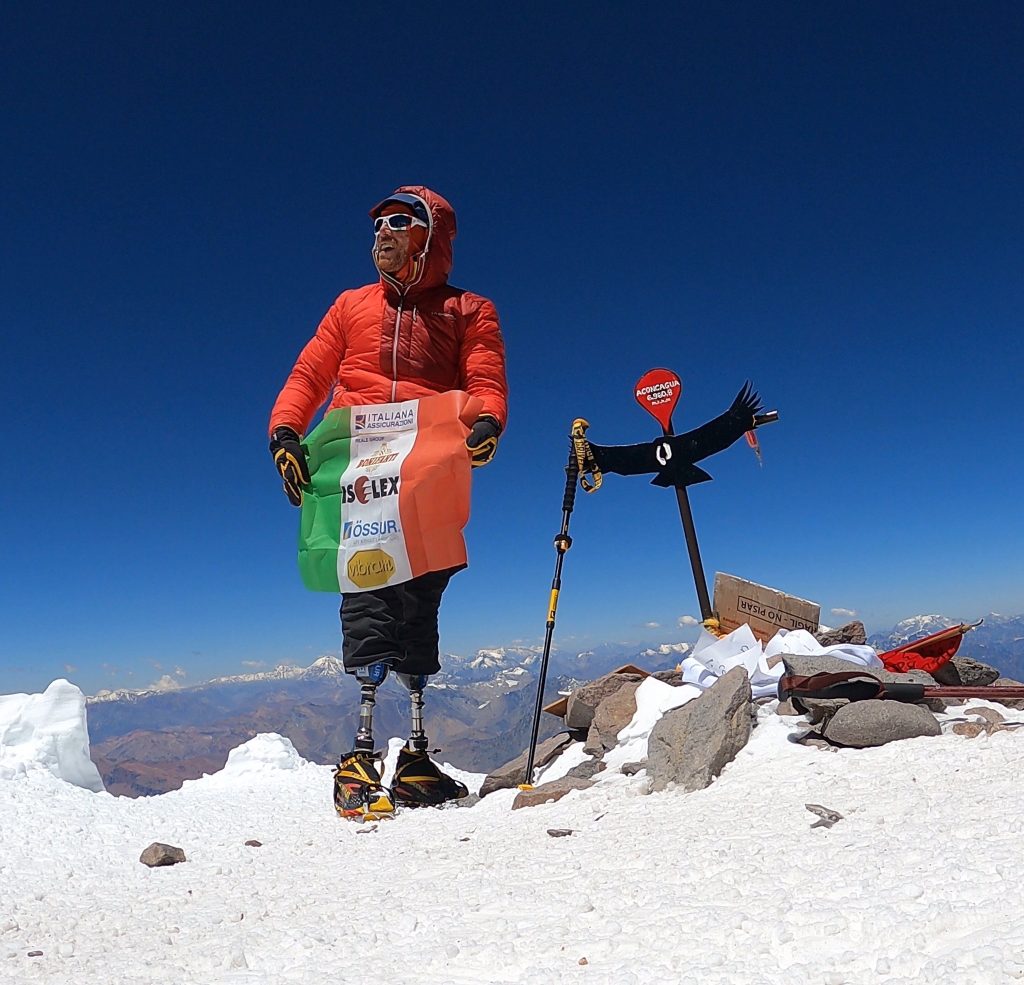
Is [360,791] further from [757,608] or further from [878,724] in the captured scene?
[757,608]

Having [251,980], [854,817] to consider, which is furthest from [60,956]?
[854,817]

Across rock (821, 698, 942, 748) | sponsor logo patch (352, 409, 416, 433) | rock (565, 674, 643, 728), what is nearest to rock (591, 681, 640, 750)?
rock (565, 674, 643, 728)

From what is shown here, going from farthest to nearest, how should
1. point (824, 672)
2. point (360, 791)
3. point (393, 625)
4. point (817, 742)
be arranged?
1. point (393, 625)
2. point (360, 791)
3. point (824, 672)
4. point (817, 742)

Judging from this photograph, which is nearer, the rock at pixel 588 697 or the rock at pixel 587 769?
the rock at pixel 587 769

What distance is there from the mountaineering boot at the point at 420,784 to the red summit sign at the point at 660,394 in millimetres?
3706

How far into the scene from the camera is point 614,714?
5.56 meters

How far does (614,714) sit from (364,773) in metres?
1.86

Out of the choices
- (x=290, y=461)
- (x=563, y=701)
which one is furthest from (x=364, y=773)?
(x=290, y=461)

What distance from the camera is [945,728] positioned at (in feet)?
13.0

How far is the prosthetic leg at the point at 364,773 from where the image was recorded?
4707 mm

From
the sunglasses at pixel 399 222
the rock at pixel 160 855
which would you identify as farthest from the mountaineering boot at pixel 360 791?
the sunglasses at pixel 399 222

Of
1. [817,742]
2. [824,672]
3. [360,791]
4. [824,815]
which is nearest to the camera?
[824,815]

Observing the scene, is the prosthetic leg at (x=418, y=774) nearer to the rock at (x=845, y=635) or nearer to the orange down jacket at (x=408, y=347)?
the orange down jacket at (x=408, y=347)

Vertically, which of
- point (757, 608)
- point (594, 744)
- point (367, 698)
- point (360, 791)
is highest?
point (757, 608)
